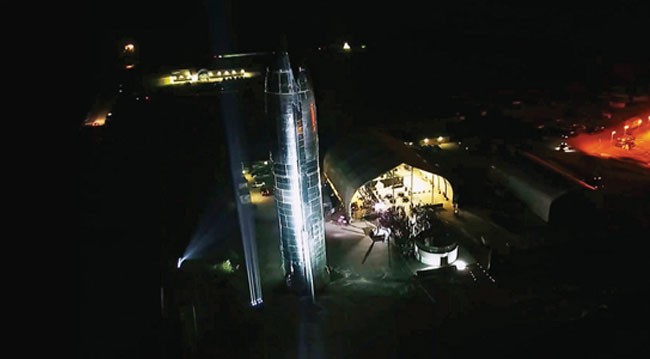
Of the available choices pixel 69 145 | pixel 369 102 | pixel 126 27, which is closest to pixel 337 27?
pixel 369 102

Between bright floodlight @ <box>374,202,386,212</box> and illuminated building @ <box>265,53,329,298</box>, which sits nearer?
illuminated building @ <box>265,53,329,298</box>

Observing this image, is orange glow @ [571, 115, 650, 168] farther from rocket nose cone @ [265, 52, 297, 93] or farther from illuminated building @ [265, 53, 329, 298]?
rocket nose cone @ [265, 52, 297, 93]

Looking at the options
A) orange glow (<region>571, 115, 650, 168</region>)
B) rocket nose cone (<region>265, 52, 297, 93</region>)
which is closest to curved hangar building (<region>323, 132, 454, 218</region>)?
rocket nose cone (<region>265, 52, 297, 93</region>)

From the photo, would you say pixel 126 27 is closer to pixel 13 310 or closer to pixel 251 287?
pixel 13 310

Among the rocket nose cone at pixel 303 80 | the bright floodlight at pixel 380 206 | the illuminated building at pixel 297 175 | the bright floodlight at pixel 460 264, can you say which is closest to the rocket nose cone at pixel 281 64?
the illuminated building at pixel 297 175

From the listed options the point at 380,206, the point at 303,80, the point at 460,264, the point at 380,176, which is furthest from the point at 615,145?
the point at 303,80

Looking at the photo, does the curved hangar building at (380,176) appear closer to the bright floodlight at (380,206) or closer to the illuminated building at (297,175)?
the bright floodlight at (380,206)

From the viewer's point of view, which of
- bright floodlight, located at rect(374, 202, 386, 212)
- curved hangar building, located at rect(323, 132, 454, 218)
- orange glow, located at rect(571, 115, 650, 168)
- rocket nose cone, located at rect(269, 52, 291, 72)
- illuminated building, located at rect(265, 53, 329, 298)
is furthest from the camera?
orange glow, located at rect(571, 115, 650, 168)

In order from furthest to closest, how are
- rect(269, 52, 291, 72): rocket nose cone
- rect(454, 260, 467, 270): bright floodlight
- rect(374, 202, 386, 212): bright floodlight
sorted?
rect(374, 202, 386, 212): bright floodlight → rect(454, 260, 467, 270): bright floodlight → rect(269, 52, 291, 72): rocket nose cone
